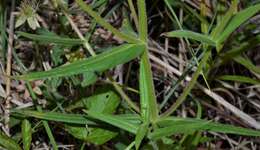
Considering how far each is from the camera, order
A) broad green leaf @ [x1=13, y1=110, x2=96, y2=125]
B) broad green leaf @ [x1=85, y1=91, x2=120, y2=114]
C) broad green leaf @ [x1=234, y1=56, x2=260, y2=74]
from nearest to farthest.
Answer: broad green leaf @ [x1=13, y1=110, x2=96, y2=125] < broad green leaf @ [x1=85, y1=91, x2=120, y2=114] < broad green leaf @ [x1=234, y1=56, x2=260, y2=74]

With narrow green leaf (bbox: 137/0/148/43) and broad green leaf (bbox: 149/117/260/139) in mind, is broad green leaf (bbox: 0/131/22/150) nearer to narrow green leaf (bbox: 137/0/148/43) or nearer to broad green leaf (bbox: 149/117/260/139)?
broad green leaf (bbox: 149/117/260/139)

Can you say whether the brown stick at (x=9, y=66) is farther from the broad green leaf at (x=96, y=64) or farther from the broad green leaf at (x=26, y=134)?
the broad green leaf at (x=96, y=64)

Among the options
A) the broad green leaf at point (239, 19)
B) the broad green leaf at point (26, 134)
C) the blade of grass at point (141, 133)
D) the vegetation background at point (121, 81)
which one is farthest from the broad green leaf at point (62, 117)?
the broad green leaf at point (239, 19)

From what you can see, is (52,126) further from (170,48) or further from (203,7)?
(203,7)

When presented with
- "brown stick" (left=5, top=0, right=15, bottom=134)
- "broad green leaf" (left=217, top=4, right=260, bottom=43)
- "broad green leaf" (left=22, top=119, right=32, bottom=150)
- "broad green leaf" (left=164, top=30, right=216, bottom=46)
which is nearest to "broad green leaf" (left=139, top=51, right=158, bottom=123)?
"broad green leaf" (left=164, top=30, right=216, bottom=46)

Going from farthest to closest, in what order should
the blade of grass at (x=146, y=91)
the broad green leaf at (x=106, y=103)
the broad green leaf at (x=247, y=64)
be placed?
the broad green leaf at (x=247, y=64) < the broad green leaf at (x=106, y=103) < the blade of grass at (x=146, y=91)

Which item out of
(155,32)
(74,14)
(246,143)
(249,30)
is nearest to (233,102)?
(246,143)

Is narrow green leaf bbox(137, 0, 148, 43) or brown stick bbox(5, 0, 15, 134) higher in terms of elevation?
narrow green leaf bbox(137, 0, 148, 43)
